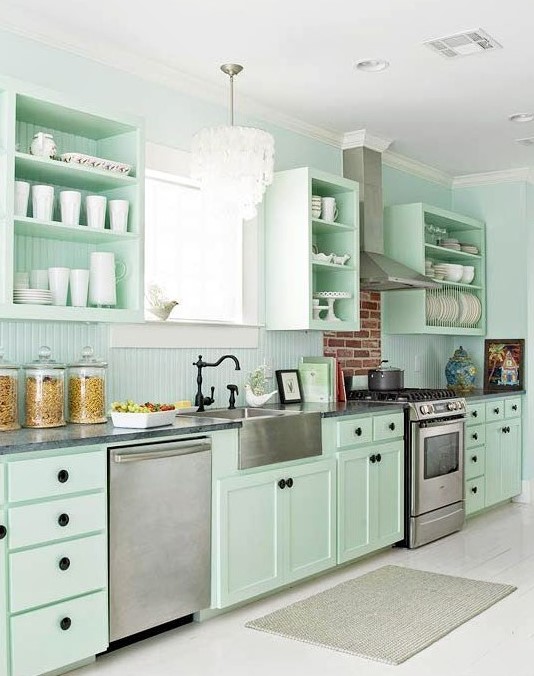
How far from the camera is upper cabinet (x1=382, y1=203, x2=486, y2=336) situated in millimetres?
5895

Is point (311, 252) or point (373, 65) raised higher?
point (373, 65)

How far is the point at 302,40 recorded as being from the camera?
3893 millimetres

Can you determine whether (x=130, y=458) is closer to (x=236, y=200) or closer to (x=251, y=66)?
(x=236, y=200)

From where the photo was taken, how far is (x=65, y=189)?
374 cm

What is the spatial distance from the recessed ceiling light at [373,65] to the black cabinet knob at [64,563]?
279cm

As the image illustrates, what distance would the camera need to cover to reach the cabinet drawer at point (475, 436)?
5750 millimetres

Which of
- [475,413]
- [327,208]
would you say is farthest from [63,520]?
[475,413]

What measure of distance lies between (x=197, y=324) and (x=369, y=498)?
1381 mm

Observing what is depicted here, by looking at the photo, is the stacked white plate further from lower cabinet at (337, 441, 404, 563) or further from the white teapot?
lower cabinet at (337, 441, 404, 563)

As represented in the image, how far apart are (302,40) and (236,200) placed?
2.72ft

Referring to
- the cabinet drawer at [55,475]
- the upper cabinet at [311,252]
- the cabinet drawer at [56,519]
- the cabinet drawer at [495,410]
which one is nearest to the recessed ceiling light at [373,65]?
the upper cabinet at [311,252]

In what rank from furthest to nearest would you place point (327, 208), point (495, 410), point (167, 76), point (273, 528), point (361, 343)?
point (495, 410), point (361, 343), point (327, 208), point (167, 76), point (273, 528)

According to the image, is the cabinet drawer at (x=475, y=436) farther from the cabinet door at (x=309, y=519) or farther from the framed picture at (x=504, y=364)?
the cabinet door at (x=309, y=519)

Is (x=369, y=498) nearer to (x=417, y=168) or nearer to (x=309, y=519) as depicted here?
(x=309, y=519)
